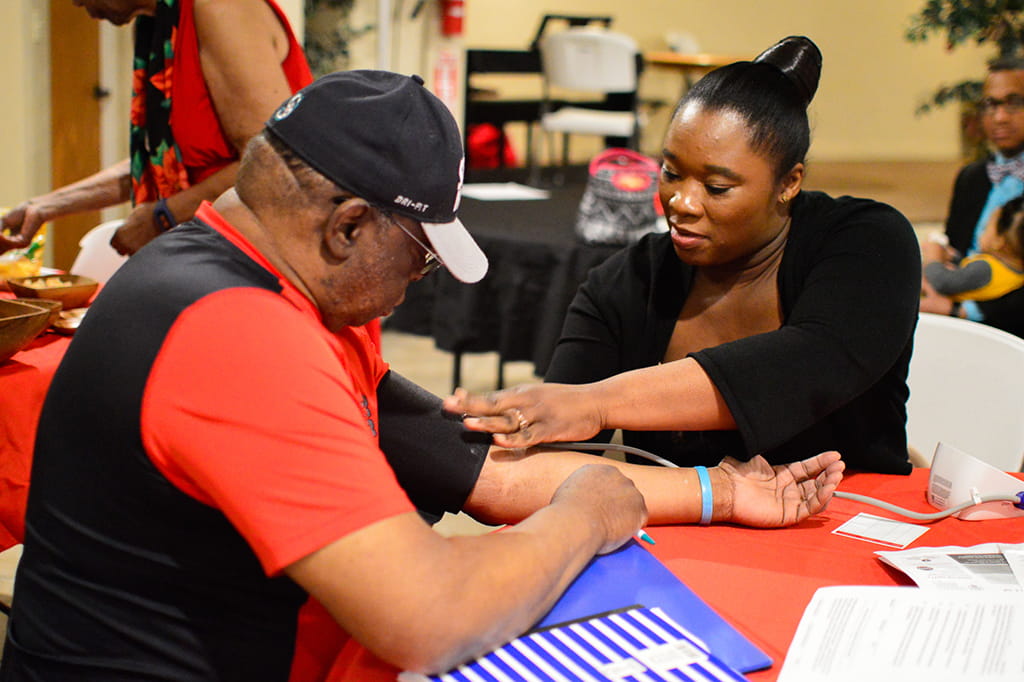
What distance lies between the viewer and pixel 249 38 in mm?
1901

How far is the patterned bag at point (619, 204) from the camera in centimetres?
329

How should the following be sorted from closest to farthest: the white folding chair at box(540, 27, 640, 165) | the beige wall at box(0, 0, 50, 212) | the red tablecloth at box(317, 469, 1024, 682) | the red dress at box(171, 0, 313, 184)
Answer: the red tablecloth at box(317, 469, 1024, 682), the red dress at box(171, 0, 313, 184), the beige wall at box(0, 0, 50, 212), the white folding chair at box(540, 27, 640, 165)

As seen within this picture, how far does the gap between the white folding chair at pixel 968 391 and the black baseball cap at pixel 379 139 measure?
1250mm

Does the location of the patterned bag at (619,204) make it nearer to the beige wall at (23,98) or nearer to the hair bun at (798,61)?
the hair bun at (798,61)

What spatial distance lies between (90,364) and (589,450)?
883 millimetres

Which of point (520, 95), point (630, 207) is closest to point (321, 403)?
point (630, 207)

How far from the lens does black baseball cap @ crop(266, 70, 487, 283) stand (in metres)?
0.94

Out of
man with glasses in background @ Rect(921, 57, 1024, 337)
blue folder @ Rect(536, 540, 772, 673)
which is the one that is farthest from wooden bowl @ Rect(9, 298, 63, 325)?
man with glasses in background @ Rect(921, 57, 1024, 337)

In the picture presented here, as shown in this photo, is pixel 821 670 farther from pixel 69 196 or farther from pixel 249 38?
pixel 69 196

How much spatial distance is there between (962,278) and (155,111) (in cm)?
234

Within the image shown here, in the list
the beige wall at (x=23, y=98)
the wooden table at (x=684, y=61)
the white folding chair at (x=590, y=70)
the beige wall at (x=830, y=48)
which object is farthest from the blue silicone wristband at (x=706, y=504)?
the wooden table at (x=684, y=61)

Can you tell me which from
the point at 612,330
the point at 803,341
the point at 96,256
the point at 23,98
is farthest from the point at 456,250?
the point at 23,98

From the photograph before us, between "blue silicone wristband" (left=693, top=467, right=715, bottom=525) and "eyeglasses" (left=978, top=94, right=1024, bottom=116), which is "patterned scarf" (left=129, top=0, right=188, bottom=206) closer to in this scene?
"blue silicone wristband" (left=693, top=467, right=715, bottom=525)

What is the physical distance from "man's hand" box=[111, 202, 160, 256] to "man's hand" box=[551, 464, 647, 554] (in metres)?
1.21
